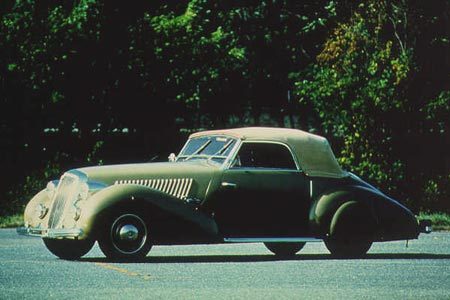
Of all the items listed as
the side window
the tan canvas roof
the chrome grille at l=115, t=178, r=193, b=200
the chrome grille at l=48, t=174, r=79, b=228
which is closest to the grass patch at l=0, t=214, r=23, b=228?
the chrome grille at l=48, t=174, r=79, b=228

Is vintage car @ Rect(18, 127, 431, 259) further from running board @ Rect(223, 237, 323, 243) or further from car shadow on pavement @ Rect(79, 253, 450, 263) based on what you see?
car shadow on pavement @ Rect(79, 253, 450, 263)

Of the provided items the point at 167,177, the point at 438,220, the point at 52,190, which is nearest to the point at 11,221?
the point at 52,190

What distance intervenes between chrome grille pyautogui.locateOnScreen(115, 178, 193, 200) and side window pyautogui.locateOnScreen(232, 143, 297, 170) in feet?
2.43

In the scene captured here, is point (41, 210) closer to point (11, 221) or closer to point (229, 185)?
point (229, 185)

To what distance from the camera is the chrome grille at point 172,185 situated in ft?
48.1

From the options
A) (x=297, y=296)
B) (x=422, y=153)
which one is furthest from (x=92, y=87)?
(x=297, y=296)

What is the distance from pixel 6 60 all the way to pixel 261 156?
485 inches

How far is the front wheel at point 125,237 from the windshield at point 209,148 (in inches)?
63.8

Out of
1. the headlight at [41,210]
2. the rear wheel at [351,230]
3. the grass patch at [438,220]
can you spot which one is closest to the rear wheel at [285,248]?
the rear wheel at [351,230]

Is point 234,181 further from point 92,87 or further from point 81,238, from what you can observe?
point 92,87

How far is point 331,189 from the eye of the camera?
15.1m

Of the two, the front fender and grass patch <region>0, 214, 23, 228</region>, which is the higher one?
the front fender

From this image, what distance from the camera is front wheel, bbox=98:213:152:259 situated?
13.9 meters

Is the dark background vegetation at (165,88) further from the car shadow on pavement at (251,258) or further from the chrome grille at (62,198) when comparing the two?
the chrome grille at (62,198)
